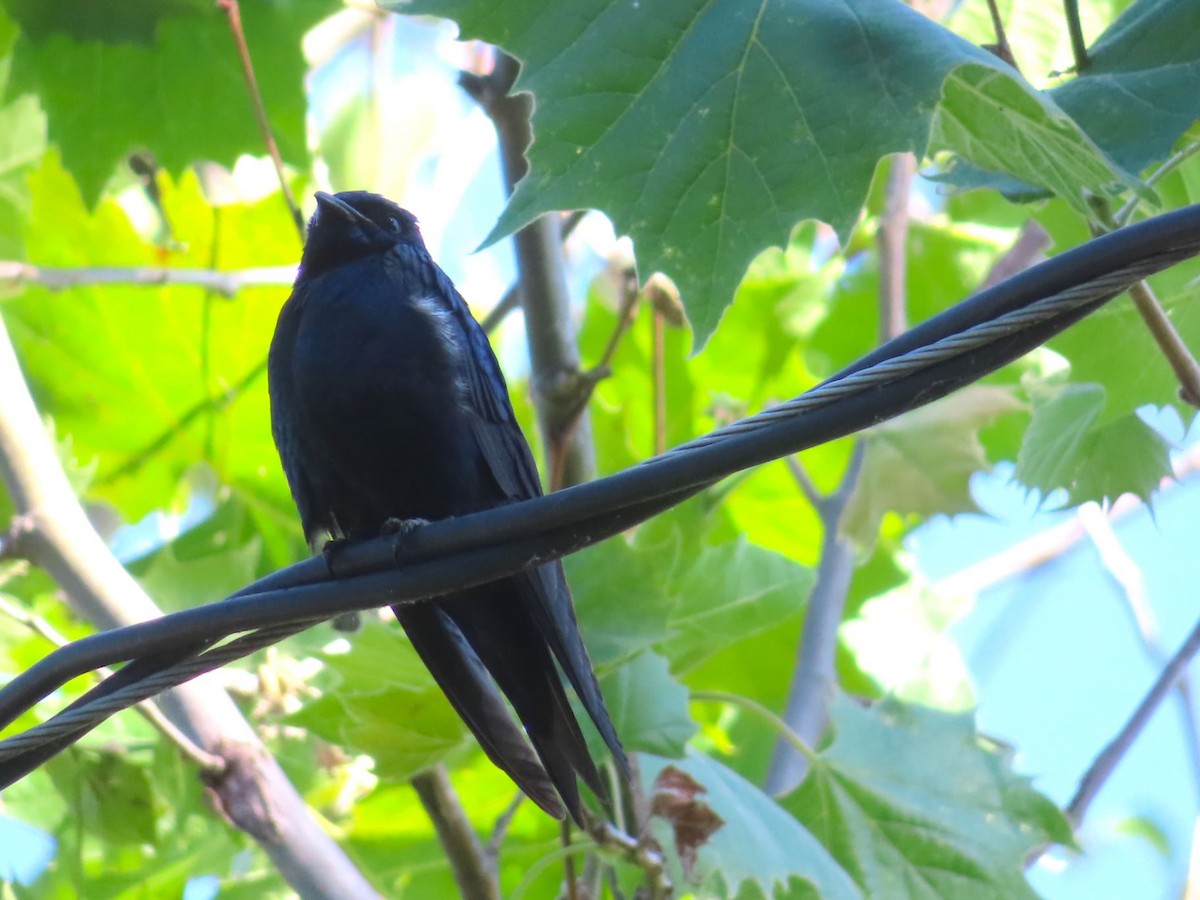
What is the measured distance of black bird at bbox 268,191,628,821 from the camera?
8.96 ft

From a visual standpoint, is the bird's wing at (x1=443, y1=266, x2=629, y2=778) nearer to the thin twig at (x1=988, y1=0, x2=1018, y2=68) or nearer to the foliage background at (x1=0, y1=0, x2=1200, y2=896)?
the foliage background at (x1=0, y1=0, x2=1200, y2=896)

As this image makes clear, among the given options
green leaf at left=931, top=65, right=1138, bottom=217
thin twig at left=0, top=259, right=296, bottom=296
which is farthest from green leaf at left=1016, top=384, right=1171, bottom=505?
thin twig at left=0, top=259, right=296, bottom=296

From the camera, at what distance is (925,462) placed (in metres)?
4.07

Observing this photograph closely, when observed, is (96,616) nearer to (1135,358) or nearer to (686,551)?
(686,551)

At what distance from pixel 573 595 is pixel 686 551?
617 mm

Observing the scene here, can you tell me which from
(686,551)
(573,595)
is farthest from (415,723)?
(686,551)

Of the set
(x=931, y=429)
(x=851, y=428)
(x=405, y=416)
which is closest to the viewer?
(x=851, y=428)

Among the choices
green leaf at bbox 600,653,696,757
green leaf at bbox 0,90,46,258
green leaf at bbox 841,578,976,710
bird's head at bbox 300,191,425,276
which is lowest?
green leaf at bbox 841,578,976,710

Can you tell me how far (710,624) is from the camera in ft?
11.3

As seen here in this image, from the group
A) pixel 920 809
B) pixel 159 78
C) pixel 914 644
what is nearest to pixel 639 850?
pixel 920 809

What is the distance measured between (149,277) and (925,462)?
8.05 ft

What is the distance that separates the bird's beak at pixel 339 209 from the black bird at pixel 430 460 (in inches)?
13.0

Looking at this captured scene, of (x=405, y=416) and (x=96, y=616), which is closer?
(x=405, y=416)

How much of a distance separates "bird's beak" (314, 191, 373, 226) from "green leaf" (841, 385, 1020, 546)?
1.62 metres
